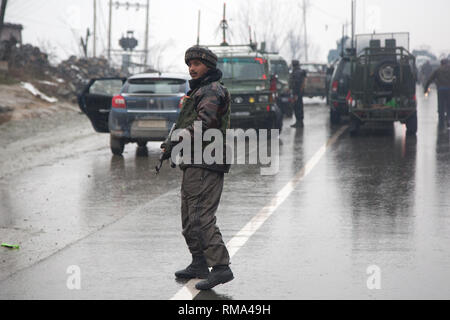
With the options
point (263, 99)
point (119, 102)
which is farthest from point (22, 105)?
point (119, 102)

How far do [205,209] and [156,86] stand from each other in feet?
33.2

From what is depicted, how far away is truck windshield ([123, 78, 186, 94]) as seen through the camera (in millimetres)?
16109

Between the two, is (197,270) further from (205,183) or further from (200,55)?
(200,55)

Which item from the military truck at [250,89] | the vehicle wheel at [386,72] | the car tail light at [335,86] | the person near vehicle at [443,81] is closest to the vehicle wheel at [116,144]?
the military truck at [250,89]

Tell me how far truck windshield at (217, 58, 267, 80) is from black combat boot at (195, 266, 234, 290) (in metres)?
15.3

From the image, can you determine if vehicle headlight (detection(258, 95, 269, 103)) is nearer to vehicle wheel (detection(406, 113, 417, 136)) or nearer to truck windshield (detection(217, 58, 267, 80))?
truck windshield (detection(217, 58, 267, 80))

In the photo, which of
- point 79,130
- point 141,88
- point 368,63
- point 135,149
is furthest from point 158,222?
A: point 79,130

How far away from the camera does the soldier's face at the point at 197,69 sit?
20.8 feet

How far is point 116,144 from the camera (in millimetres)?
16594

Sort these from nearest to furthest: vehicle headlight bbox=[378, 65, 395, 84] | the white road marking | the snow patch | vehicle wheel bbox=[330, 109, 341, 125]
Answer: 1. the white road marking
2. vehicle headlight bbox=[378, 65, 395, 84]
3. vehicle wheel bbox=[330, 109, 341, 125]
4. the snow patch

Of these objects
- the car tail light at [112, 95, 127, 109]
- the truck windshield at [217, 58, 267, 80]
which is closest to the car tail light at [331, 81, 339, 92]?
→ the truck windshield at [217, 58, 267, 80]
